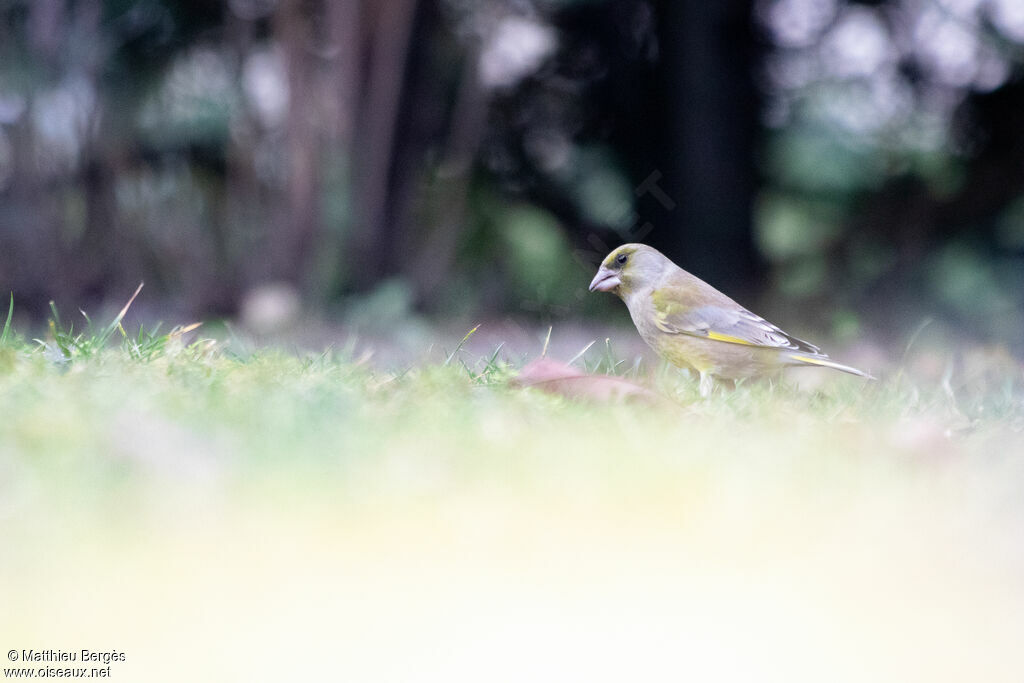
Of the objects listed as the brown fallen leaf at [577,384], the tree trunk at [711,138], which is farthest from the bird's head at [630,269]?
the tree trunk at [711,138]

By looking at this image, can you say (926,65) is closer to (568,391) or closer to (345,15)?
(345,15)

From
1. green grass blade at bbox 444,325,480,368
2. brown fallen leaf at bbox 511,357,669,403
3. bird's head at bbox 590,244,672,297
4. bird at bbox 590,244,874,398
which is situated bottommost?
green grass blade at bbox 444,325,480,368

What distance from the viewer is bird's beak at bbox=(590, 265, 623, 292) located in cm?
260

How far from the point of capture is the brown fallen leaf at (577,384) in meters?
2.00

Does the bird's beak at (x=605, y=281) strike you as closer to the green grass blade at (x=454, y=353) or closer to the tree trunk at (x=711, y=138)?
the green grass blade at (x=454, y=353)

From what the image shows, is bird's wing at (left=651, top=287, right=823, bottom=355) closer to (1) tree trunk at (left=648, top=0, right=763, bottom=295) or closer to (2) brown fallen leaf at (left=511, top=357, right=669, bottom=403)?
(2) brown fallen leaf at (left=511, top=357, right=669, bottom=403)

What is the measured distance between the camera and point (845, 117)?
18.7ft

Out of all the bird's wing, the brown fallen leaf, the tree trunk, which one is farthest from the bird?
the tree trunk

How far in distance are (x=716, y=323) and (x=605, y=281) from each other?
1.14 feet

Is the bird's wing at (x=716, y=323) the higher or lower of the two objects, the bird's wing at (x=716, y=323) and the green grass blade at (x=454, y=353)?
the higher

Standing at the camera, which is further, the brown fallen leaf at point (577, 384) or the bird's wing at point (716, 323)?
the bird's wing at point (716, 323)

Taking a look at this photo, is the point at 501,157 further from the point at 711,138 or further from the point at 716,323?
the point at 716,323

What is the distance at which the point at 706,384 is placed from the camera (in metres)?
2.38

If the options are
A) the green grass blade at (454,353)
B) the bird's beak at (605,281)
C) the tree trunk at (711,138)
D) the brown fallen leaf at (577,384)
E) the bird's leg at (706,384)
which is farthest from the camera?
the tree trunk at (711,138)
